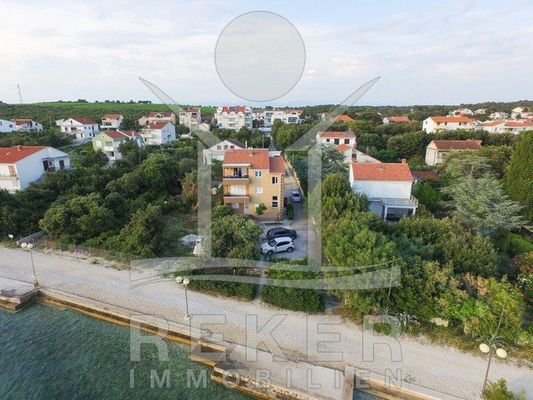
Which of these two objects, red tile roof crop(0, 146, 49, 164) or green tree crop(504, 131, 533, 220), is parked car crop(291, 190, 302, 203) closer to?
green tree crop(504, 131, 533, 220)

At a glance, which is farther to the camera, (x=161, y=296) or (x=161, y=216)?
(x=161, y=216)

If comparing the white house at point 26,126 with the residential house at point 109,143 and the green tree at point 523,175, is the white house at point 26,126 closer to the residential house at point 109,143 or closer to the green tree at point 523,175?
the residential house at point 109,143

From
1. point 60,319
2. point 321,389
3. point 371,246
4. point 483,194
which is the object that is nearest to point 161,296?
point 60,319

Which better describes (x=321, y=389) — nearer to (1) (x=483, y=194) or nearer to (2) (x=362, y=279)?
(2) (x=362, y=279)

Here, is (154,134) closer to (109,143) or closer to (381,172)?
(109,143)

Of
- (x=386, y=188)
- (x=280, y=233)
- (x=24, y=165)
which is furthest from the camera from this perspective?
(x=24, y=165)

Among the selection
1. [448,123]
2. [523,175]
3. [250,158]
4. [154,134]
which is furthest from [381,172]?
[448,123]

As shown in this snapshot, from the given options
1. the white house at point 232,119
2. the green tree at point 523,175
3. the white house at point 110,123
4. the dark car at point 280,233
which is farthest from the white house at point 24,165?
the white house at point 232,119
